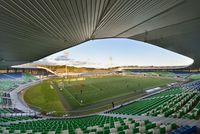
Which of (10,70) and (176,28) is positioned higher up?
(176,28)

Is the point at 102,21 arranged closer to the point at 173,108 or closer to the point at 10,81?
the point at 173,108

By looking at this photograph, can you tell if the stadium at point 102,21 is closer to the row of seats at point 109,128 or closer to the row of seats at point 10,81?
the row of seats at point 109,128

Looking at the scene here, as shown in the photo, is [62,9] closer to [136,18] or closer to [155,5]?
[155,5]

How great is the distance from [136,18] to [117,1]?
17.9 ft

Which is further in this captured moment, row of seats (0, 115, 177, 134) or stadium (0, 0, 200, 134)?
stadium (0, 0, 200, 134)

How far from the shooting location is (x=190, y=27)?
19688mm

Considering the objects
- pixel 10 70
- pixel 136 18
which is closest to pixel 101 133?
pixel 136 18

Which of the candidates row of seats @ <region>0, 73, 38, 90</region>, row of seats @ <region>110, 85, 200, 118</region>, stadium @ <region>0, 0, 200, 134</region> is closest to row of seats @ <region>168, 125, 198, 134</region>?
stadium @ <region>0, 0, 200, 134</region>

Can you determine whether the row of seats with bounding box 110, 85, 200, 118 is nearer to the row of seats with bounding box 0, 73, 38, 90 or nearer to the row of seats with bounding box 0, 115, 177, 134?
the row of seats with bounding box 0, 115, 177, 134

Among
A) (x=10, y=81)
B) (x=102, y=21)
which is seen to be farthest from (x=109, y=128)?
(x=10, y=81)

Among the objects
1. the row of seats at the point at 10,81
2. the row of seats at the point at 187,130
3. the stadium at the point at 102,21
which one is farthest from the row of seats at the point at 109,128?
the row of seats at the point at 10,81

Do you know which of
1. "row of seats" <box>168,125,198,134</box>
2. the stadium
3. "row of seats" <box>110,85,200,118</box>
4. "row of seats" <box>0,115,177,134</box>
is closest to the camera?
"row of seats" <box>168,125,198,134</box>

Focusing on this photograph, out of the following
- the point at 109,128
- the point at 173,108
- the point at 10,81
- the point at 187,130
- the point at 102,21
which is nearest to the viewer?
the point at 187,130

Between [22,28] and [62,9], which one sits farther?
[22,28]
